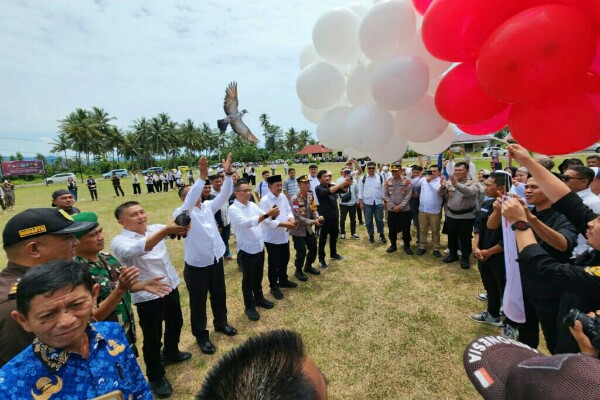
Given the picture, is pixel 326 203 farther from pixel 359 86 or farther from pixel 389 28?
pixel 389 28

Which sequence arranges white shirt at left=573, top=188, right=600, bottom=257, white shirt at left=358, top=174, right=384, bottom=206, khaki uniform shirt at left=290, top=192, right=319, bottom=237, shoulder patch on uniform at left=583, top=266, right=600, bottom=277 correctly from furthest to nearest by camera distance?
white shirt at left=358, top=174, right=384, bottom=206 < khaki uniform shirt at left=290, top=192, right=319, bottom=237 < white shirt at left=573, top=188, right=600, bottom=257 < shoulder patch on uniform at left=583, top=266, right=600, bottom=277

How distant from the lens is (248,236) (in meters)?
3.89

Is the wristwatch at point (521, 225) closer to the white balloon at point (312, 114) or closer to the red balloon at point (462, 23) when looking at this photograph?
the red balloon at point (462, 23)

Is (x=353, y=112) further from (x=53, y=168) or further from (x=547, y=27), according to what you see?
(x=53, y=168)

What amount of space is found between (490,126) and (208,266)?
309 centimetres

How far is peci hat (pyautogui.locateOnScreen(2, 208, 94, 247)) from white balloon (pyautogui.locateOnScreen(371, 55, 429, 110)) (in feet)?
7.00

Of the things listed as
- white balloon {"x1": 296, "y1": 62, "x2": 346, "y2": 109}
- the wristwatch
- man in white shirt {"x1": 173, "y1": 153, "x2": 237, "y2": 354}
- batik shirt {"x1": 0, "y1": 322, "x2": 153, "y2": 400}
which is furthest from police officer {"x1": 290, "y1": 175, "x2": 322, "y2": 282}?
batik shirt {"x1": 0, "y1": 322, "x2": 153, "y2": 400}

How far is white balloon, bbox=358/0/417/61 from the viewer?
197 centimetres

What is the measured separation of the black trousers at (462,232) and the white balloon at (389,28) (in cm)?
395

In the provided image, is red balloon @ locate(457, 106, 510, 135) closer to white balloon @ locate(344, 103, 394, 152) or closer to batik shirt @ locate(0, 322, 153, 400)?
white balloon @ locate(344, 103, 394, 152)

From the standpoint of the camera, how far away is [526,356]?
103 centimetres

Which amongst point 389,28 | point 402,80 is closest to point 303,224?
point 402,80

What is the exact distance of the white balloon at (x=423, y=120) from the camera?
2.19 meters

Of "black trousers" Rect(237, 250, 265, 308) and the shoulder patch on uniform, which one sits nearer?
the shoulder patch on uniform
